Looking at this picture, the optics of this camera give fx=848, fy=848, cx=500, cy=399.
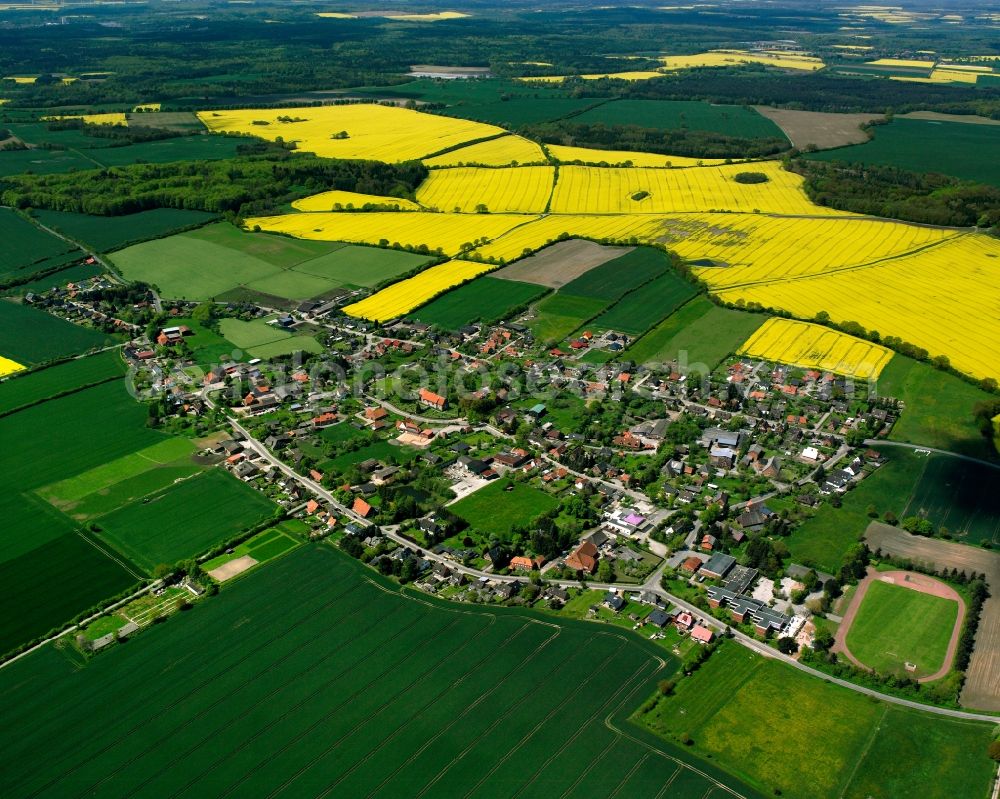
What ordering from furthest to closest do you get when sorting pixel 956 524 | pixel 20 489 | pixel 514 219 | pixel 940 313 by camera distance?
pixel 514 219
pixel 940 313
pixel 20 489
pixel 956 524

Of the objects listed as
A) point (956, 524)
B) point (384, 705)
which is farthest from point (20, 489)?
point (956, 524)

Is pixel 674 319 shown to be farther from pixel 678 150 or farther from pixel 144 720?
pixel 678 150

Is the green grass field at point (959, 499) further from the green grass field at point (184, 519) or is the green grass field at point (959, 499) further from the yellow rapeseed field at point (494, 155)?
the yellow rapeseed field at point (494, 155)

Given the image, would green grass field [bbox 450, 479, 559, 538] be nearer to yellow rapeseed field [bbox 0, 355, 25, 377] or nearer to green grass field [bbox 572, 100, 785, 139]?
yellow rapeseed field [bbox 0, 355, 25, 377]

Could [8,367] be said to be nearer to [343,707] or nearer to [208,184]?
[343,707]

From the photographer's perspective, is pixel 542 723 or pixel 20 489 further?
pixel 20 489

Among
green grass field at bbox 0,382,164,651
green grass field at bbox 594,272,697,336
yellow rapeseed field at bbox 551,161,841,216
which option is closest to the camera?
green grass field at bbox 0,382,164,651

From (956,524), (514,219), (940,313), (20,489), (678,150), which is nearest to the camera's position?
(956,524)

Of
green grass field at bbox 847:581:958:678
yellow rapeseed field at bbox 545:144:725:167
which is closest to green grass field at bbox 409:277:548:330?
green grass field at bbox 847:581:958:678
